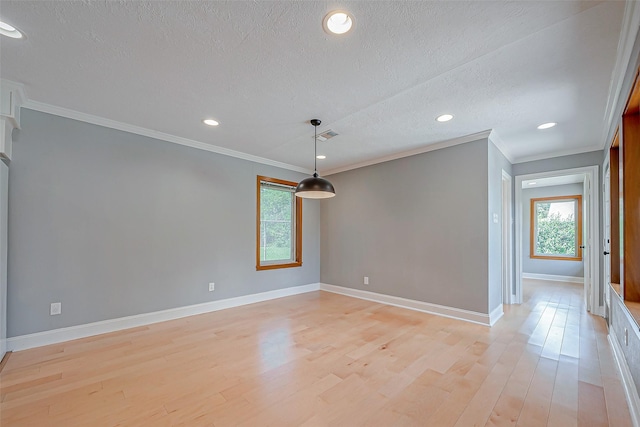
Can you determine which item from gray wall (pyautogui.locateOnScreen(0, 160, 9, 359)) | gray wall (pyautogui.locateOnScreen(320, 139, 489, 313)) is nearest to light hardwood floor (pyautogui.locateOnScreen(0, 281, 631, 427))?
gray wall (pyautogui.locateOnScreen(0, 160, 9, 359))

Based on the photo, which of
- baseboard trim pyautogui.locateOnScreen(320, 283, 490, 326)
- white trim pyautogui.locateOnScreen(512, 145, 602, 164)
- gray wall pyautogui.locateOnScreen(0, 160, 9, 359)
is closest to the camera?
gray wall pyautogui.locateOnScreen(0, 160, 9, 359)

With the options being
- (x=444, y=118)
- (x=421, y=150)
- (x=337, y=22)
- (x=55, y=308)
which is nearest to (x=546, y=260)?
(x=421, y=150)

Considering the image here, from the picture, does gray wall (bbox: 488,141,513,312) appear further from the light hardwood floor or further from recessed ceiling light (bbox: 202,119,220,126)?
recessed ceiling light (bbox: 202,119,220,126)

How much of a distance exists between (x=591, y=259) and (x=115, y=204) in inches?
275

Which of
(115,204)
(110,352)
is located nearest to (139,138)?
(115,204)

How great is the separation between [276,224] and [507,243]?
4161 millimetres

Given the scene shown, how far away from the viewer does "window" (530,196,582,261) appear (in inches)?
273

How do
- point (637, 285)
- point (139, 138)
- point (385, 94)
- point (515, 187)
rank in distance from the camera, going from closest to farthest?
1. point (637, 285)
2. point (385, 94)
3. point (139, 138)
4. point (515, 187)

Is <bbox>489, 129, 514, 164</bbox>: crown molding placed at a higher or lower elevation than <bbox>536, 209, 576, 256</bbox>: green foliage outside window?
higher

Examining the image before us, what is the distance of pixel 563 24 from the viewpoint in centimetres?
173

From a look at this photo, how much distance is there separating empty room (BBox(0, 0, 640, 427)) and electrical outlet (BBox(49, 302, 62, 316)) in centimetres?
5

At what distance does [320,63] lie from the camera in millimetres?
2176

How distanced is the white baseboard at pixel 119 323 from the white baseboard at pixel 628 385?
4.39m

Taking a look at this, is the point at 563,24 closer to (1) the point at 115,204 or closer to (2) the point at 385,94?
(2) the point at 385,94
